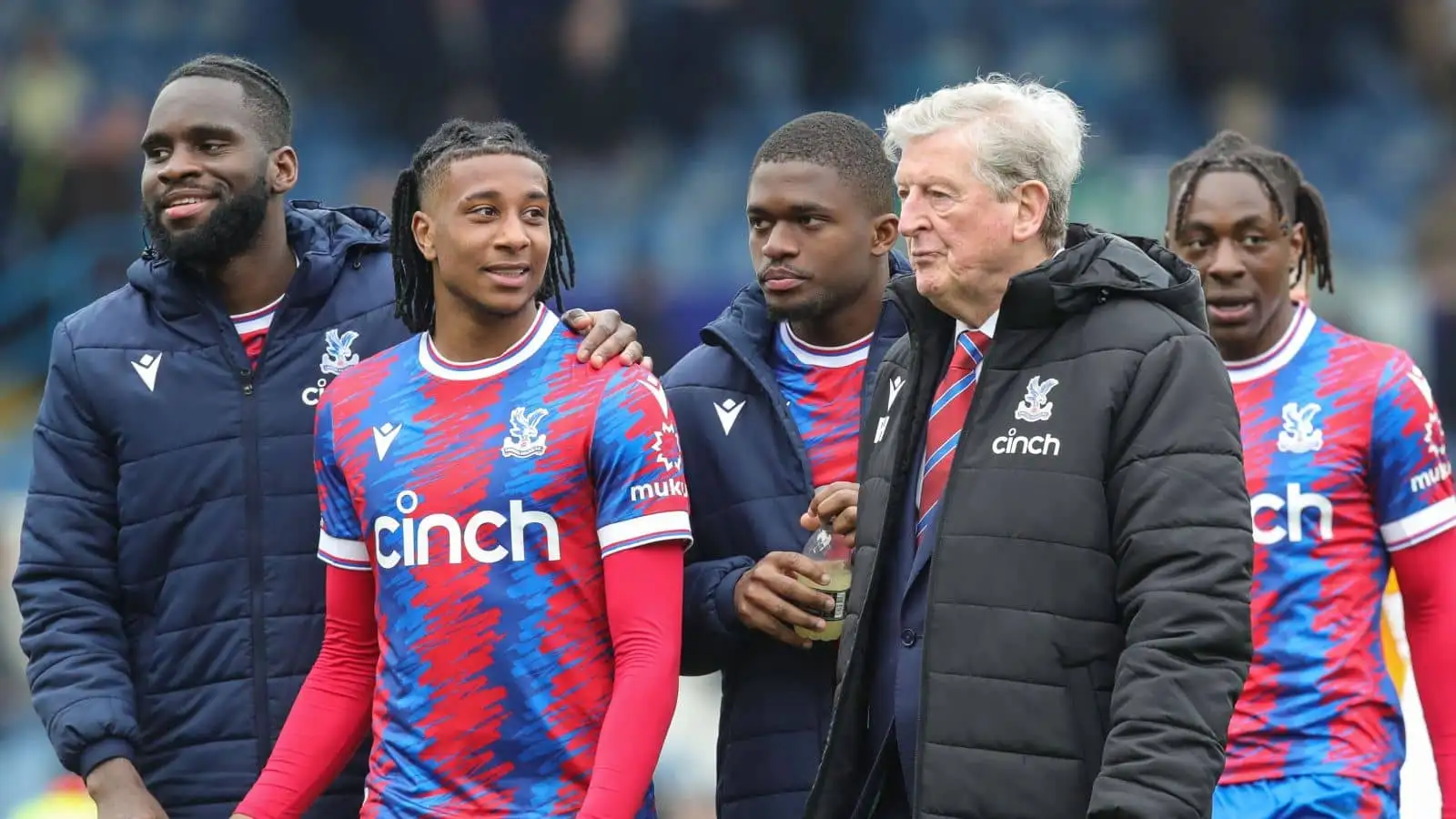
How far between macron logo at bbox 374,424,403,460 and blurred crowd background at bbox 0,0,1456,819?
7.73 metres

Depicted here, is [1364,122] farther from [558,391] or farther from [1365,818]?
[558,391]

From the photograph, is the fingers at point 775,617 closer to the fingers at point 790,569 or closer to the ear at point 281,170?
the fingers at point 790,569

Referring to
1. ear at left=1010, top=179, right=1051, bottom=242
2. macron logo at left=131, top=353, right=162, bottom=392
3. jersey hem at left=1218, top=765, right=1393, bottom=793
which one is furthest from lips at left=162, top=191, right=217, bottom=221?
jersey hem at left=1218, top=765, right=1393, bottom=793

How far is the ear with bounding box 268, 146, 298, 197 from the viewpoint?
190 inches

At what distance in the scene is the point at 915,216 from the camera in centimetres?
383

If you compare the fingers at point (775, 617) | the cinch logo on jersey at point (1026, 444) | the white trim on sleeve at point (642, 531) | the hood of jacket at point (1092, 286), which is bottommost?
the fingers at point (775, 617)

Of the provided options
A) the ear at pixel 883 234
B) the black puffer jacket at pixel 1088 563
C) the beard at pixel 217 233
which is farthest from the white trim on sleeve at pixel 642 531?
the beard at pixel 217 233

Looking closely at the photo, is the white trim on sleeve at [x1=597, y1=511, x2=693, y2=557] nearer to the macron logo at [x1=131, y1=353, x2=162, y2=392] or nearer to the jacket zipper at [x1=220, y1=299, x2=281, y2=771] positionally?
the jacket zipper at [x1=220, y1=299, x2=281, y2=771]

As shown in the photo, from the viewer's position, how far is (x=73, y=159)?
41.7ft

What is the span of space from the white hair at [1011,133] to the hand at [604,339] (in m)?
0.74

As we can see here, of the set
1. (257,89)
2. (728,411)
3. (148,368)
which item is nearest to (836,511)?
(728,411)

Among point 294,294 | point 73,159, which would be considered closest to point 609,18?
point 73,159

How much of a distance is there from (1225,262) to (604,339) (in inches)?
68.1

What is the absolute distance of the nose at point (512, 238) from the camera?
13.9ft
